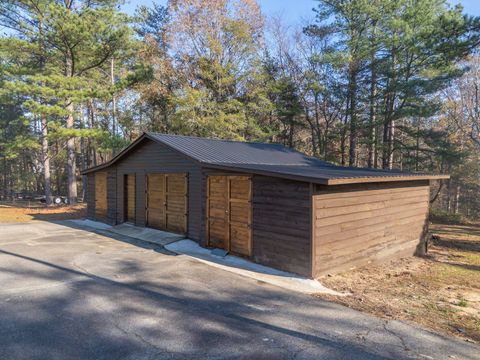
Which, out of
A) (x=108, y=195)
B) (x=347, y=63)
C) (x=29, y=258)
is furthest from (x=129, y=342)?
(x=347, y=63)

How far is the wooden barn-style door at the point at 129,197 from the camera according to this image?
37.7 ft

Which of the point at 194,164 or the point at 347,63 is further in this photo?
the point at 347,63

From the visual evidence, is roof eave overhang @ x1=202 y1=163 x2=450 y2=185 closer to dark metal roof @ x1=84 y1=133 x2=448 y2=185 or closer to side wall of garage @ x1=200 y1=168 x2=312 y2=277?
dark metal roof @ x1=84 y1=133 x2=448 y2=185

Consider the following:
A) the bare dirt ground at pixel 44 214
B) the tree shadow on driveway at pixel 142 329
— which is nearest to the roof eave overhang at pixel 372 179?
the tree shadow on driveway at pixel 142 329

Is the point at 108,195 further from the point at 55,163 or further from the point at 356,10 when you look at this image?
the point at 55,163

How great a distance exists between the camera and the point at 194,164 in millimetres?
8922

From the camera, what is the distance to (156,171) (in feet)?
33.7

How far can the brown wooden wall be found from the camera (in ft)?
20.8

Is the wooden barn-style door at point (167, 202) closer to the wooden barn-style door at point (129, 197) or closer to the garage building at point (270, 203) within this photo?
the garage building at point (270, 203)

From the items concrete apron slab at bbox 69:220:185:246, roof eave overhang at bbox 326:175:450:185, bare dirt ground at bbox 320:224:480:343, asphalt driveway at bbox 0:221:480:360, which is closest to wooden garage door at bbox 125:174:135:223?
concrete apron slab at bbox 69:220:185:246

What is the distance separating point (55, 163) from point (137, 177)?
25.6 meters

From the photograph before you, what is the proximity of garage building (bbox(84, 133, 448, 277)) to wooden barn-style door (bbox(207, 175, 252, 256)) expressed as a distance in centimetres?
2

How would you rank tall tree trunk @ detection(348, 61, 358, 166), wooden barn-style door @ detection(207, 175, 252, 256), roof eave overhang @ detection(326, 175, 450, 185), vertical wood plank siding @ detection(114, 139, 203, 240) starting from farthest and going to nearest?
1. tall tree trunk @ detection(348, 61, 358, 166)
2. vertical wood plank siding @ detection(114, 139, 203, 240)
3. wooden barn-style door @ detection(207, 175, 252, 256)
4. roof eave overhang @ detection(326, 175, 450, 185)

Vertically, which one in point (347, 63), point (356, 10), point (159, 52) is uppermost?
point (356, 10)
